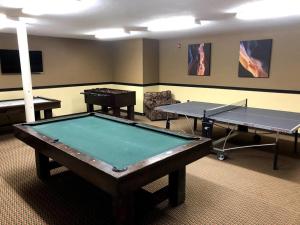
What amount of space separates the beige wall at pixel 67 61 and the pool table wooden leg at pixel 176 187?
511cm

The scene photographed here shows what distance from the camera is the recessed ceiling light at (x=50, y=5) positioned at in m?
2.98

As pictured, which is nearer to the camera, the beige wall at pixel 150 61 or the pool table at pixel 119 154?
the pool table at pixel 119 154

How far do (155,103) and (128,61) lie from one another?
64.0 inches

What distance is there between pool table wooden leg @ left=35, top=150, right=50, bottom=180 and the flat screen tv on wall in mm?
3593

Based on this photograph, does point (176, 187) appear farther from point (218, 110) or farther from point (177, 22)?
point (177, 22)

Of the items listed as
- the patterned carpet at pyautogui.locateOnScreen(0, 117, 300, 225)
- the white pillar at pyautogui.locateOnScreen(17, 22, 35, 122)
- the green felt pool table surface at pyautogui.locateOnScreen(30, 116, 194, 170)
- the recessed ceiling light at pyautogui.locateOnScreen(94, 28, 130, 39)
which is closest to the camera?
the green felt pool table surface at pyautogui.locateOnScreen(30, 116, 194, 170)

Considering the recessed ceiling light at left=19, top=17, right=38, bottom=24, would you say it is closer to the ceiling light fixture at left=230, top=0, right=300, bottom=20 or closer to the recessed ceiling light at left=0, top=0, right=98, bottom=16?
the recessed ceiling light at left=0, top=0, right=98, bottom=16

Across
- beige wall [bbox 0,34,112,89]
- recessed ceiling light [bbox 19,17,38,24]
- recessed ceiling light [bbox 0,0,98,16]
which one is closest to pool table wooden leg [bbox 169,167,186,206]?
recessed ceiling light [bbox 0,0,98,16]

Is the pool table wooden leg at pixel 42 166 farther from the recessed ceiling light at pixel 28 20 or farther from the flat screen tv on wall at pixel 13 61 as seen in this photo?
the flat screen tv on wall at pixel 13 61

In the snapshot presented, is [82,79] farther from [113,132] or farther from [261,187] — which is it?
[261,187]

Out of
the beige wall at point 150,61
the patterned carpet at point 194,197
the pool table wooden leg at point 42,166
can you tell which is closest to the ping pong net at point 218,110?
the patterned carpet at point 194,197

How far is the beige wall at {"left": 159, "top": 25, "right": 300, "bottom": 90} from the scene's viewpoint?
16.5 feet

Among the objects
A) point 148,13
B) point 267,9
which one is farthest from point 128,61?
point 267,9

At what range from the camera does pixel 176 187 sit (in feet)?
8.62
